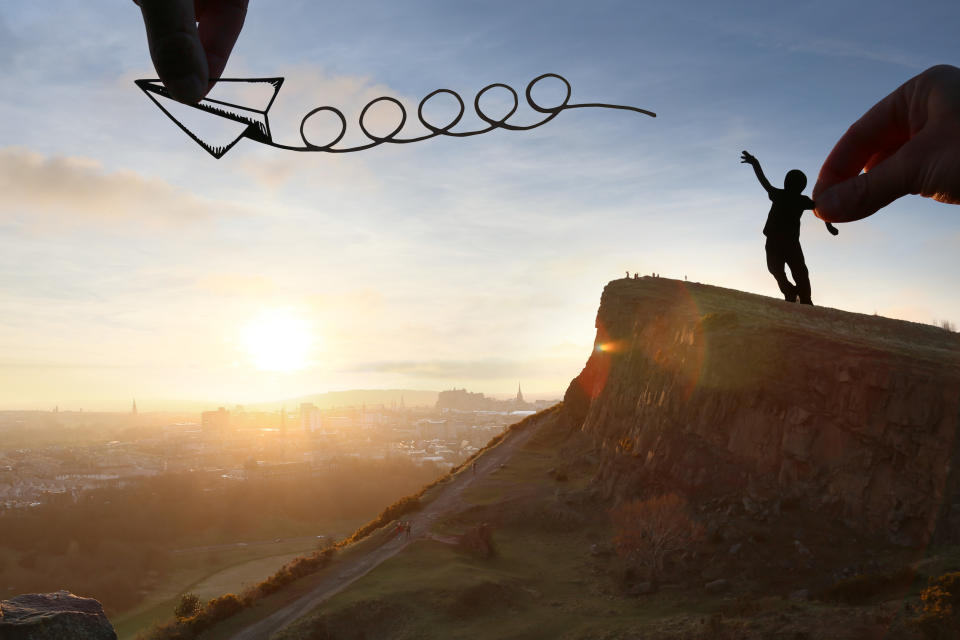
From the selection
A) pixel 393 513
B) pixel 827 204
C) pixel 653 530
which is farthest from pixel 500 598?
pixel 827 204

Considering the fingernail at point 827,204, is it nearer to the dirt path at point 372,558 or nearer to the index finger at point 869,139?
the index finger at point 869,139

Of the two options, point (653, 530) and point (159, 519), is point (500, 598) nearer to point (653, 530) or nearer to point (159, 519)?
point (653, 530)

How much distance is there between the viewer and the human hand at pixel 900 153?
2199 millimetres

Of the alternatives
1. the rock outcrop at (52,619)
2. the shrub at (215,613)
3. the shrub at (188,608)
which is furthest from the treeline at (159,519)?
the rock outcrop at (52,619)

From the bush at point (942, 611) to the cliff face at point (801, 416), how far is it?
456 centimetres

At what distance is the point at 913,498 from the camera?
69.1ft

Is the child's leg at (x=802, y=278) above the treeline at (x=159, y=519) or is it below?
above

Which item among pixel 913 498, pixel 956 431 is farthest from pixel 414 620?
pixel 956 431

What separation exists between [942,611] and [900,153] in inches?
728

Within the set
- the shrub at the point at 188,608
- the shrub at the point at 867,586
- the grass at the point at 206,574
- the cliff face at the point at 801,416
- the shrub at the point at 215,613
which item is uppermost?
the cliff face at the point at 801,416

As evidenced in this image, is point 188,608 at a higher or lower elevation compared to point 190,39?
lower

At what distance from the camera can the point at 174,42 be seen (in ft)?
7.77

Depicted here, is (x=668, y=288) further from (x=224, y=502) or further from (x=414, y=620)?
(x=224, y=502)

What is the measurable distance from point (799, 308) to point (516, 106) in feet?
93.4
